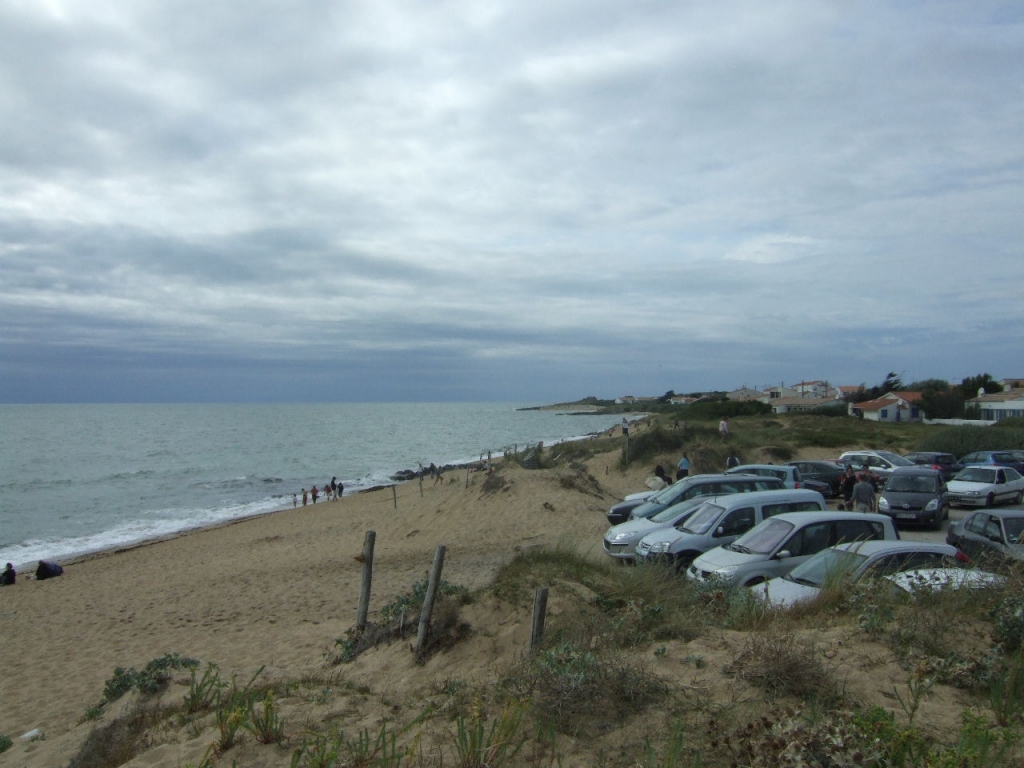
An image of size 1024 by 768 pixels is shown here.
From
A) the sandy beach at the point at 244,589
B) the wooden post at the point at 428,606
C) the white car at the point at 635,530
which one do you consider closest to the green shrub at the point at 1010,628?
the sandy beach at the point at 244,589

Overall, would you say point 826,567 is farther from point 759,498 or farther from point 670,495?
point 670,495

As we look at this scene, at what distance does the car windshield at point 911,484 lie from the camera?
1861cm

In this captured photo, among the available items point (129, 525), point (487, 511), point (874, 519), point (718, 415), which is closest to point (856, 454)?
point (487, 511)

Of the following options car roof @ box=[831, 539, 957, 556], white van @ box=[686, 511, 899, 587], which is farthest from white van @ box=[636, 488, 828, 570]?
car roof @ box=[831, 539, 957, 556]

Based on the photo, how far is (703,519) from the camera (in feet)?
42.6

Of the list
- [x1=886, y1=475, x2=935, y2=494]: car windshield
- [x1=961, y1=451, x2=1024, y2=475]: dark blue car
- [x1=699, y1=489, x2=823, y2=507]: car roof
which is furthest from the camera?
[x1=961, y1=451, x2=1024, y2=475]: dark blue car

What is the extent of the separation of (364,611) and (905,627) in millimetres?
6103

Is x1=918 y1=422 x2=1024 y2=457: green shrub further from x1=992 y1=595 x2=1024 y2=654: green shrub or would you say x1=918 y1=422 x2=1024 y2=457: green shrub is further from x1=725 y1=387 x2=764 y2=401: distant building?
x1=725 y1=387 x2=764 y2=401: distant building

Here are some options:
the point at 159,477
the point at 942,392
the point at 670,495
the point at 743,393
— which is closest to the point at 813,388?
the point at 743,393

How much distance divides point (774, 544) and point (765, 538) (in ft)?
0.89

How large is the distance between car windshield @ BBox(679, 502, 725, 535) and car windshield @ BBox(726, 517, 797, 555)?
4.84ft

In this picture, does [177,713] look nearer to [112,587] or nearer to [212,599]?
[212,599]

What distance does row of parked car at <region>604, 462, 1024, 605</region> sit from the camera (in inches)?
335

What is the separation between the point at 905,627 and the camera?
605 cm
